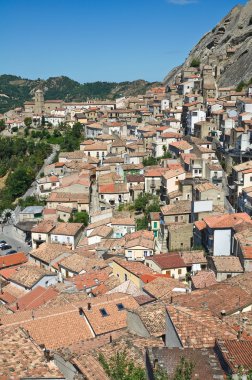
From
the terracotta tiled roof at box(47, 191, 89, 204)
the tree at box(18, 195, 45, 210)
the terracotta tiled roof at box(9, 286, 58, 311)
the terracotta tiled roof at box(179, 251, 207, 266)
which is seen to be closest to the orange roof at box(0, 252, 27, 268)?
the terracotta tiled roof at box(9, 286, 58, 311)

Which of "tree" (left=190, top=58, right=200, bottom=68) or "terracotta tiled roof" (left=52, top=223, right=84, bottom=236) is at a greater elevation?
"tree" (left=190, top=58, right=200, bottom=68)

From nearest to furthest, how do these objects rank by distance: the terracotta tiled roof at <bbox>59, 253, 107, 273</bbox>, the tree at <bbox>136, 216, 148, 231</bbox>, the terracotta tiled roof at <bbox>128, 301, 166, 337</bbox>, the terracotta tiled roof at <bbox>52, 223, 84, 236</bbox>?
the terracotta tiled roof at <bbox>128, 301, 166, 337</bbox>
the terracotta tiled roof at <bbox>59, 253, 107, 273</bbox>
the tree at <bbox>136, 216, 148, 231</bbox>
the terracotta tiled roof at <bbox>52, 223, 84, 236</bbox>

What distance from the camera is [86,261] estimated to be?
30.1m

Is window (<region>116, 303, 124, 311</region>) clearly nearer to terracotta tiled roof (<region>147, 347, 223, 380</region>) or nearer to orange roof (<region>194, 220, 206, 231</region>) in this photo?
terracotta tiled roof (<region>147, 347, 223, 380</region>)

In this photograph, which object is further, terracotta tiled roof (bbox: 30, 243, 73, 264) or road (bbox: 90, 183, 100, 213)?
road (bbox: 90, 183, 100, 213)

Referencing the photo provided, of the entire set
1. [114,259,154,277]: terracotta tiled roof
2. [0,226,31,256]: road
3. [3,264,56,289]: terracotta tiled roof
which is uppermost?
[114,259,154,277]: terracotta tiled roof

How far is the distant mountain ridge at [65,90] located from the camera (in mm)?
155250

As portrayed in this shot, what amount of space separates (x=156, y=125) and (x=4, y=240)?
2650 cm

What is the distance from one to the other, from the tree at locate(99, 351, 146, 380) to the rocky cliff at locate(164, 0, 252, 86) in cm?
5877

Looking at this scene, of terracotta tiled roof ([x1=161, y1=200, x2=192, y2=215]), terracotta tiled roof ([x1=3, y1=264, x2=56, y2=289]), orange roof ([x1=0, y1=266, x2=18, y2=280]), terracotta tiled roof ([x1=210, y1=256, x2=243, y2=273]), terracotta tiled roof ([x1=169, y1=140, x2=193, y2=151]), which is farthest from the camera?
terracotta tiled roof ([x1=169, y1=140, x2=193, y2=151])

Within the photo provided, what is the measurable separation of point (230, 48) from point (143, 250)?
5614 centimetres

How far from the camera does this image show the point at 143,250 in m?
30.6

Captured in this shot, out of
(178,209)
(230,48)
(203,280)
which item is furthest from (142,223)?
(230,48)

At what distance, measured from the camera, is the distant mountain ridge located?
155 metres
